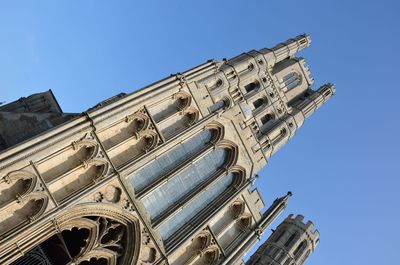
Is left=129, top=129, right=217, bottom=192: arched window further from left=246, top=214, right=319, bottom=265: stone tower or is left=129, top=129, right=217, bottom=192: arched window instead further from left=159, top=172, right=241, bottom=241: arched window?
left=246, top=214, right=319, bottom=265: stone tower

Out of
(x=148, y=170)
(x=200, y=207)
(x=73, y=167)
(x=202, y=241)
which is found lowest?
(x=202, y=241)

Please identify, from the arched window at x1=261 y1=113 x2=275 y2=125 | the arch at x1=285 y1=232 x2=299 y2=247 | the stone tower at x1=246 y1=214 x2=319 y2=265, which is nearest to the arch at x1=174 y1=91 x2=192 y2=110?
the arched window at x1=261 y1=113 x2=275 y2=125

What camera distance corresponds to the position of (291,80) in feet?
144

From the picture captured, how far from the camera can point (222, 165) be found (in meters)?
32.0

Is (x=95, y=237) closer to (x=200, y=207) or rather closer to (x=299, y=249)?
(x=200, y=207)

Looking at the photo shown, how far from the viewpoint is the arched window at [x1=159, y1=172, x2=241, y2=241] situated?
27245 millimetres

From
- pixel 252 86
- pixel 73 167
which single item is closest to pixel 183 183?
pixel 73 167

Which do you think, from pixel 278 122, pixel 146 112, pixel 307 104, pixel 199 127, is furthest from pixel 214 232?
pixel 307 104

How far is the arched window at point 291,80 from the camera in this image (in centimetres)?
4297

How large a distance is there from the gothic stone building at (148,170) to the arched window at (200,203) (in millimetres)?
68

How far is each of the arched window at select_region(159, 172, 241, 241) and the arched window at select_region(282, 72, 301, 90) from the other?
1310 centimetres

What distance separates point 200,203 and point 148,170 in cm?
449

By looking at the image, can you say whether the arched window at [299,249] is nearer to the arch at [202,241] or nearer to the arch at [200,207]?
the arch at [200,207]

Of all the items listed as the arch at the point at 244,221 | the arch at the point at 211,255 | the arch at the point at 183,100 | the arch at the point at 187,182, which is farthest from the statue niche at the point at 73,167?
the arch at the point at 244,221
